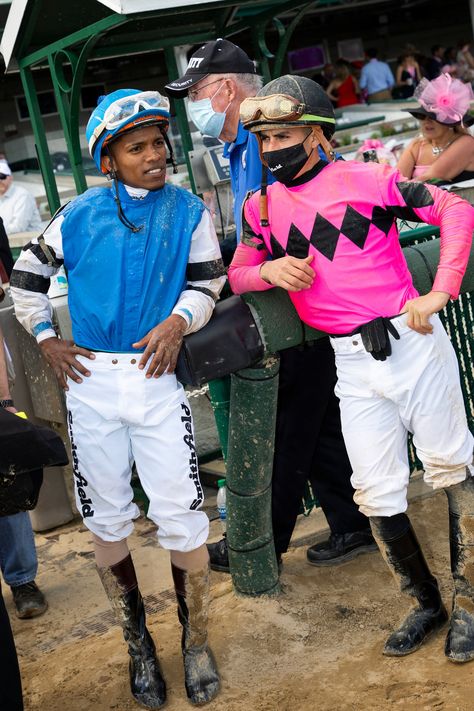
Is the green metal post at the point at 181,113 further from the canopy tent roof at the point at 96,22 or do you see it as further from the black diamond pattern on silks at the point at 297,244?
the black diamond pattern on silks at the point at 297,244

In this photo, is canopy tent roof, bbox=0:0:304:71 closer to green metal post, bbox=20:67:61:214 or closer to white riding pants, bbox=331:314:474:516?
green metal post, bbox=20:67:61:214

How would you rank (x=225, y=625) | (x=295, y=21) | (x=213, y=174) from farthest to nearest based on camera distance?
(x=295, y=21)
(x=213, y=174)
(x=225, y=625)

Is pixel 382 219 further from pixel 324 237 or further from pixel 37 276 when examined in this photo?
pixel 37 276

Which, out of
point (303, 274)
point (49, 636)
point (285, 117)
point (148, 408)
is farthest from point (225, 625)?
point (285, 117)

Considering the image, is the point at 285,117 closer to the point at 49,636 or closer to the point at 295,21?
the point at 49,636

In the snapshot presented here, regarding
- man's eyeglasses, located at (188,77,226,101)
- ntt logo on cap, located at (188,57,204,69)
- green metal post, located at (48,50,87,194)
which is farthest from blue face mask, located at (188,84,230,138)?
green metal post, located at (48,50,87,194)

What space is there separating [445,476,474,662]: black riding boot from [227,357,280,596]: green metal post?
2.61 ft

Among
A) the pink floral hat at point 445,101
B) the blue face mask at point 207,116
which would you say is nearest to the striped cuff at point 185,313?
the blue face mask at point 207,116

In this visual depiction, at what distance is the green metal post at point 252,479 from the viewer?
375cm

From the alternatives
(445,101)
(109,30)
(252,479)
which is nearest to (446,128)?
(445,101)

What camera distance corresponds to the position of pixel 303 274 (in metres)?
3.14

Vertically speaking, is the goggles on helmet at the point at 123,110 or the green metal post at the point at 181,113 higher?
the goggles on helmet at the point at 123,110

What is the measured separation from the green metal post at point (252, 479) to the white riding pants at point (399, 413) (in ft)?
1.49

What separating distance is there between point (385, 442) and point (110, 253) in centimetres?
118
